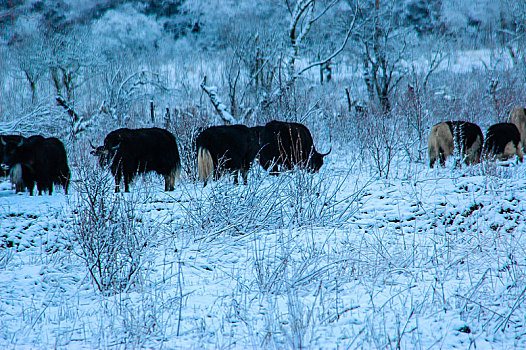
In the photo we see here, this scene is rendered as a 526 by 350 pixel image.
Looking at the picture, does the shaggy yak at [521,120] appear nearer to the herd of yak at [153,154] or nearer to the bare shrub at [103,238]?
the herd of yak at [153,154]

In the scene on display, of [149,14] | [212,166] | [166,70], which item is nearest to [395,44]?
[166,70]

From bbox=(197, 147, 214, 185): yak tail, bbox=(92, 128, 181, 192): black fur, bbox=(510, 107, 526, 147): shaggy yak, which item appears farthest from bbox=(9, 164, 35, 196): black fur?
bbox=(510, 107, 526, 147): shaggy yak

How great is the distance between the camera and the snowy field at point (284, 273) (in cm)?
274

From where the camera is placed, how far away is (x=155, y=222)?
514cm

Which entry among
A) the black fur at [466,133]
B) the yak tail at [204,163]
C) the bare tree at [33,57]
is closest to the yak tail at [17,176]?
the yak tail at [204,163]

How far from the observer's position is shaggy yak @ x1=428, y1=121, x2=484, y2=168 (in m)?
9.08

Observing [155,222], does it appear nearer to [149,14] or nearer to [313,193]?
[313,193]

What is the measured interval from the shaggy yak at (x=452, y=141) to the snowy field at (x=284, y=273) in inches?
138

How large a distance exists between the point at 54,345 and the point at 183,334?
0.82 m

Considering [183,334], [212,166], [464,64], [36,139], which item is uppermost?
→ [464,64]

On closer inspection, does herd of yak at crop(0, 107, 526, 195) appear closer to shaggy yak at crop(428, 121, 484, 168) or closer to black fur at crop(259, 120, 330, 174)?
black fur at crop(259, 120, 330, 174)

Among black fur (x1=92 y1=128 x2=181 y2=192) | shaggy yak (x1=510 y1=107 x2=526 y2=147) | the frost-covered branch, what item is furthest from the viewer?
the frost-covered branch

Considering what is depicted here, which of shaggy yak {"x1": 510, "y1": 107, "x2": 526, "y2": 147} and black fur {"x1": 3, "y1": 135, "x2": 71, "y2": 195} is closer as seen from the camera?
black fur {"x1": 3, "y1": 135, "x2": 71, "y2": 195}

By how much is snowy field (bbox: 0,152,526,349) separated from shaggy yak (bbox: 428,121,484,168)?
351 centimetres
